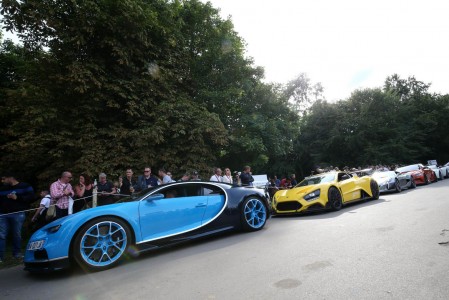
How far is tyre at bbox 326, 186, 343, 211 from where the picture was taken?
831cm

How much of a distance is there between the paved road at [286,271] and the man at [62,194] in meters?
1.58

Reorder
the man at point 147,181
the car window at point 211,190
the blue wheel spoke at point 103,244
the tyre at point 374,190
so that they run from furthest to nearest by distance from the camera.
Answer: the tyre at point 374,190 < the man at point 147,181 < the car window at point 211,190 < the blue wheel spoke at point 103,244

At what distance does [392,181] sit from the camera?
12.7 metres

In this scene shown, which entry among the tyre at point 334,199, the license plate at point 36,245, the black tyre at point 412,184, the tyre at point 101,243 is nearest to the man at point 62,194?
the license plate at point 36,245

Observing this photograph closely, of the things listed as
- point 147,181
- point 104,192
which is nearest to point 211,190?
point 147,181

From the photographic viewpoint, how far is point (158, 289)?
3.35m

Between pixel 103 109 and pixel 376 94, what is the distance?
3550cm

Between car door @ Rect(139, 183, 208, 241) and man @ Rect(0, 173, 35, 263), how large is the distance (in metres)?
3.02

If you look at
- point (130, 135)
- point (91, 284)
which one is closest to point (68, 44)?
point (130, 135)

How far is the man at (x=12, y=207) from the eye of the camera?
19.2 feet

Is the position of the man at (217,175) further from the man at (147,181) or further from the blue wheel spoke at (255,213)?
the blue wheel spoke at (255,213)

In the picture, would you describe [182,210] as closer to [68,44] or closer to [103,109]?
[103,109]

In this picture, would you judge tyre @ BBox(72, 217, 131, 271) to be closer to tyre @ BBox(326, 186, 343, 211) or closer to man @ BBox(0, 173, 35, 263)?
man @ BBox(0, 173, 35, 263)

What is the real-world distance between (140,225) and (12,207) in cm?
314
